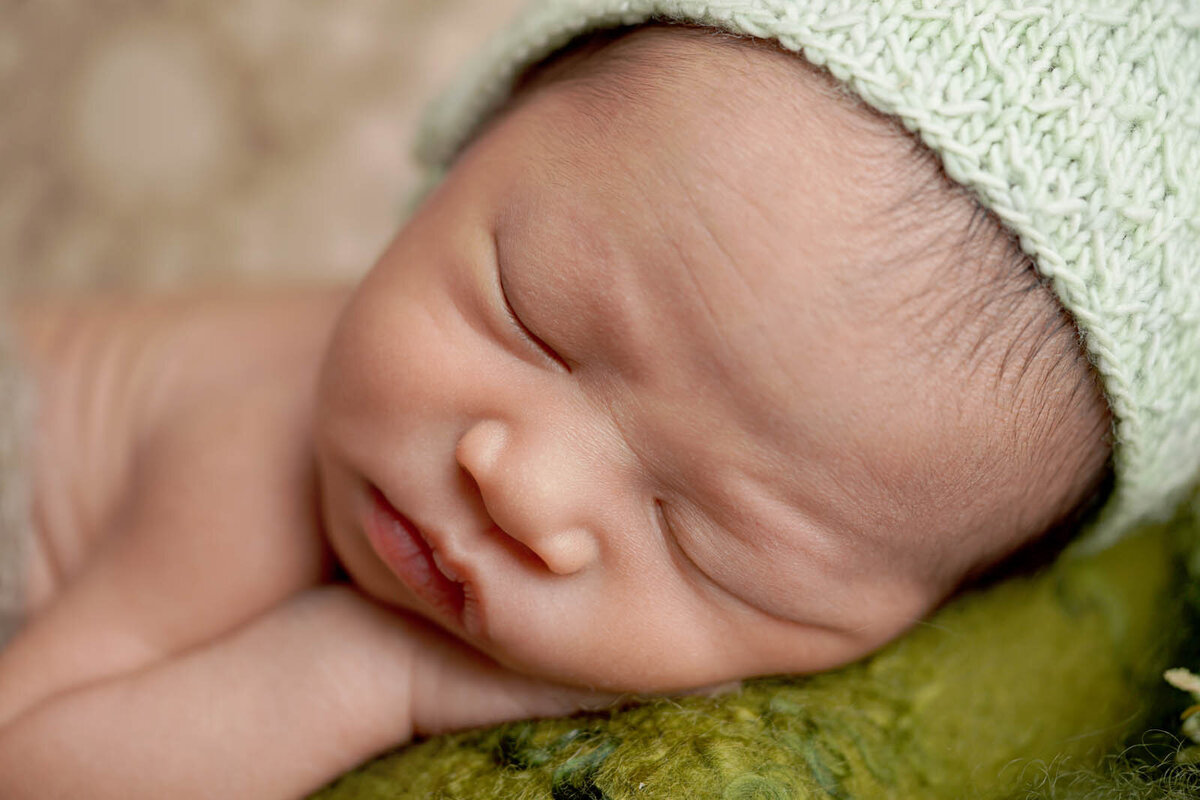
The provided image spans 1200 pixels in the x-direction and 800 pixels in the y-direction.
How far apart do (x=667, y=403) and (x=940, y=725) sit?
1.59 ft

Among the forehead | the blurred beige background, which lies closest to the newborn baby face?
the forehead

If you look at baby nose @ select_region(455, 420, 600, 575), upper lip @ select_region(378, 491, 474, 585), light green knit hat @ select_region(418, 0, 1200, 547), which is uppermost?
light green knit hat @ select_region(418, 0, 1200, 547)

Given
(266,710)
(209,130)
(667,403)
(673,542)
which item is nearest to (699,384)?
(667,403)

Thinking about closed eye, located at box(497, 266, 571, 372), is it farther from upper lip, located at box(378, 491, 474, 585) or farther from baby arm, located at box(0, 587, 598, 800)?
baby arm, located at box(0, 587, 598, 800)

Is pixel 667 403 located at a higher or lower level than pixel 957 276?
lower

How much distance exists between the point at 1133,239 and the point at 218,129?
195 centimetres

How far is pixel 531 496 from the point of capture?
41.5 inches

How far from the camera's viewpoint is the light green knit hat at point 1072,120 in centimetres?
102

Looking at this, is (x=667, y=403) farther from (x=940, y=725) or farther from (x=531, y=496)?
(x=940, y=725)

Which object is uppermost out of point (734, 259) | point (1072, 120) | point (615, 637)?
point (1072, 120)

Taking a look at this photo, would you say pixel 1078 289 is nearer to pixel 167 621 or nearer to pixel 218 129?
pixel 167 621

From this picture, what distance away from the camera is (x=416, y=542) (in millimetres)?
1193

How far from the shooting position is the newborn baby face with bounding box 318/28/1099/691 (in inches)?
40.1

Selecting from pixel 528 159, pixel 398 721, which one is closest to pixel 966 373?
pixel 528 159
